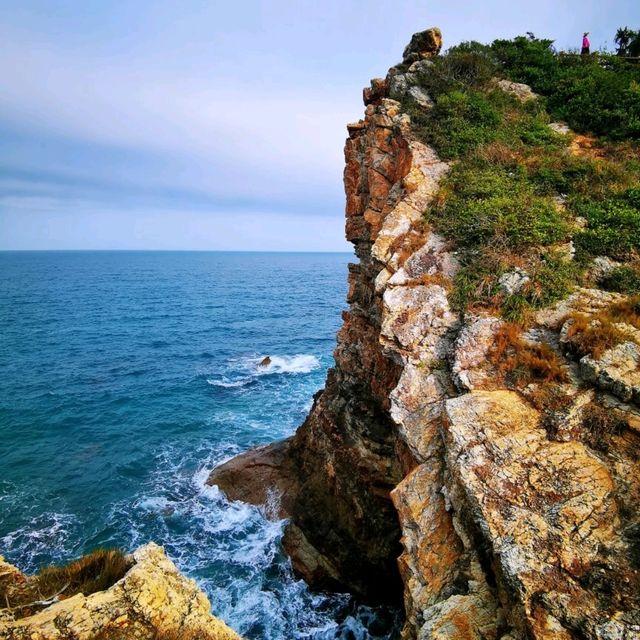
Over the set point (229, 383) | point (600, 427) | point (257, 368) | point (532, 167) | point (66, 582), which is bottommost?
point (229, 383)

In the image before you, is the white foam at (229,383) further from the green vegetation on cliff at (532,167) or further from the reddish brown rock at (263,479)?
the green vegetation on cliff at (532,167)

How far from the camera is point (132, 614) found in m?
6.77

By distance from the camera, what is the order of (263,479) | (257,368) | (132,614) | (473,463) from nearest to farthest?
(132,614), (473,463), (263,479), (257,368)

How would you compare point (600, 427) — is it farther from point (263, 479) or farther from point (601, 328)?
point (263, 479)

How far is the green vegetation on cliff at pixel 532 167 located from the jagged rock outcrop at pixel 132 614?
34.9 feet

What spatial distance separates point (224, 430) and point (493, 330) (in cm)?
2491

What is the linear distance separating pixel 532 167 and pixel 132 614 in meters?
20.4

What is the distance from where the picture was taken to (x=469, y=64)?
22531 millimetres

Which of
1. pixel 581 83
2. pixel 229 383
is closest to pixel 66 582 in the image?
pixel 581 83

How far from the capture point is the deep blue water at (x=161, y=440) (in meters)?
18.2

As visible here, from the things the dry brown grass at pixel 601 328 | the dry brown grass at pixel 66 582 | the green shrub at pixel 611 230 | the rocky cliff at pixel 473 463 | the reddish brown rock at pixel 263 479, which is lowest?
the reddish brown rock at pixel 263 479

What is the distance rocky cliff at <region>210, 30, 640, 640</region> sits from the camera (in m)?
6.51

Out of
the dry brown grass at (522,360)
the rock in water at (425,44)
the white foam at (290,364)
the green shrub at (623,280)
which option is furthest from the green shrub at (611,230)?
the white foam at (290,364)

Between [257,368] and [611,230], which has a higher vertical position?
[611,230]
